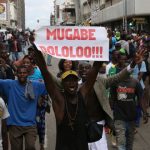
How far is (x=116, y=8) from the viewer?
39656mm

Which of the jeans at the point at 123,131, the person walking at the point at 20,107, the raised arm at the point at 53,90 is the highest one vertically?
the raised arm at the point at 53,90

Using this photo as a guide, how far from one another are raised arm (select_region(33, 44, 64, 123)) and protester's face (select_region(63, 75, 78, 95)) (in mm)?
93

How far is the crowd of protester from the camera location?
4.67 metres

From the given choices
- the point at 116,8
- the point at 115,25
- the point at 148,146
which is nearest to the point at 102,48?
the point at 148,146

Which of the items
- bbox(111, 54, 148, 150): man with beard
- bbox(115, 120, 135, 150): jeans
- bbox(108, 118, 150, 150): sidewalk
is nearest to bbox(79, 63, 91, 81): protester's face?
bbox(111, 54, 148, 150): man with beard

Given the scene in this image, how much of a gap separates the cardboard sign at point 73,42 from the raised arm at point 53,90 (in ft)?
0.30

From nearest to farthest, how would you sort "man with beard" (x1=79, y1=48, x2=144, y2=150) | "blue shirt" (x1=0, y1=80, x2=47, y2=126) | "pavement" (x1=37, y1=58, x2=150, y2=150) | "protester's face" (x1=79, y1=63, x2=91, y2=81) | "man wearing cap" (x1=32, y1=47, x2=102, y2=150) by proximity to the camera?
"man wearing cap" (x1=32, y1=47, x2=102, y2=150) → "man with beard" (x1=79, y1=48, x2=144, y2=150) → "protester's face" (x1=79, y1=63, x2=91, y2=81) → "blue shirt" (x1=0, y1=80, x2=47, y2=126) → "pavement" (x1=37, y1=58, x2=150, y2=150)

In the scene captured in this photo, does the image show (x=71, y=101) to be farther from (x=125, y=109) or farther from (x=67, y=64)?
(x=125, y=109)

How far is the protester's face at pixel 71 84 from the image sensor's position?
4.70 m

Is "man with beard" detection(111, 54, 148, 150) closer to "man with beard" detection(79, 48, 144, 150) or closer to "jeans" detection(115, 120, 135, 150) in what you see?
"jeans" detection(115, 120, 135, 150)

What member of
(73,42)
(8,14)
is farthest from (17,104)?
(8,14)

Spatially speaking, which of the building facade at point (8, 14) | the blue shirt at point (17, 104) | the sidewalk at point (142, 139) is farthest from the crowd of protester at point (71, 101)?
the building facade at point (8, 14)

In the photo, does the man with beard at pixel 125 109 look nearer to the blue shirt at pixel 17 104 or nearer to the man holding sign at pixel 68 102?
the blue shirt at pixel 17 104

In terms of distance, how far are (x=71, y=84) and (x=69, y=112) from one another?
26cm
